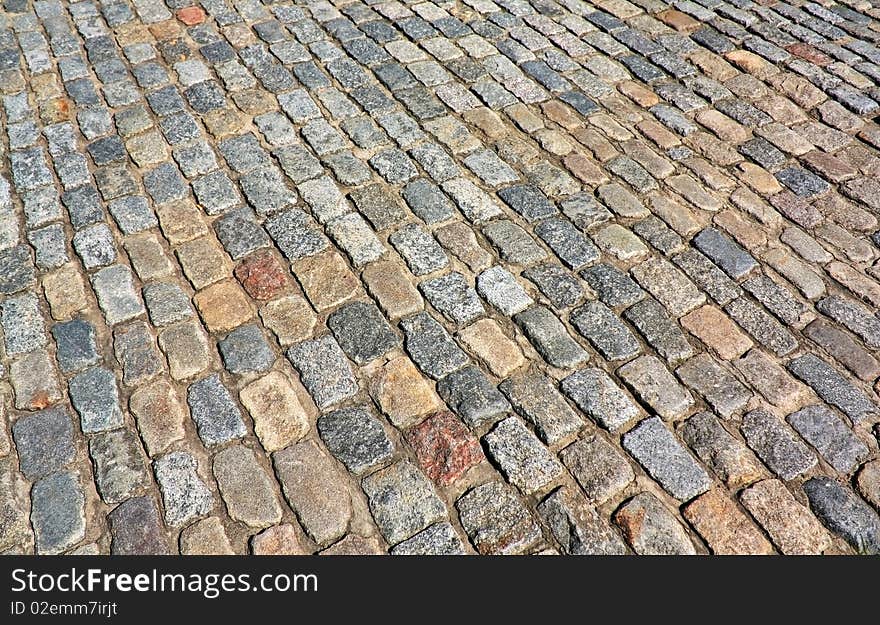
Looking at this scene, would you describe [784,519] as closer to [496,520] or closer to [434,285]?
[496,520]

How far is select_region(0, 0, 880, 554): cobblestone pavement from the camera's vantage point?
2.63m

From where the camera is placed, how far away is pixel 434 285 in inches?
132

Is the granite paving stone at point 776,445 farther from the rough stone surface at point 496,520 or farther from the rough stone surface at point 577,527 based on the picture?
the rough stone surface at point 496,520

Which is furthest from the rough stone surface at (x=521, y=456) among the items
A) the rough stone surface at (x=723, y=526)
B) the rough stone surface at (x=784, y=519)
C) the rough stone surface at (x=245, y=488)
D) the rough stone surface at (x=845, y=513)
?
the rough stone surface at (x=845, y=513)

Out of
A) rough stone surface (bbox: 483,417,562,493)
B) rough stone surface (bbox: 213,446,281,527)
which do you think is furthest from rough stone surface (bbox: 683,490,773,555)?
rough stone surface (bbox: 213,446,281,527)

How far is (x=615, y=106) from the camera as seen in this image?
452 cm

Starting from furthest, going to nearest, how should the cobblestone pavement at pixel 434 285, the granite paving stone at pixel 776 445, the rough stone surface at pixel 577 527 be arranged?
1. the granite paving stone at pixel 776 445
2. the cobblestone pavement at pixel 434 285
3. the rough stone surface at pixel 577 527

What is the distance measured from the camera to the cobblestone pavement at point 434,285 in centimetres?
263

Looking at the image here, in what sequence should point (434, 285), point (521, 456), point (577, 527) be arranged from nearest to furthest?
point (577, 527)
point (521, 456)
point (434, 285)

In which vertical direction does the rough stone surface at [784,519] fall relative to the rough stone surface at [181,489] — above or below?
above

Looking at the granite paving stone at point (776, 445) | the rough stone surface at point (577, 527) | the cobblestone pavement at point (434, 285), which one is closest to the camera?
the rough stone surface at point (577, 527)

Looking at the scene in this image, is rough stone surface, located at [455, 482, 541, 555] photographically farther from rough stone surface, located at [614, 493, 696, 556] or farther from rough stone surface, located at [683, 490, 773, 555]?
rough stone surface, located at [683, 490, 773, 555]

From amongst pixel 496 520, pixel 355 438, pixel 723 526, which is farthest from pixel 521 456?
pixel 723 526

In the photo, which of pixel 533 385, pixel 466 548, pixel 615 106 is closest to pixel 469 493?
pixel 466 548
